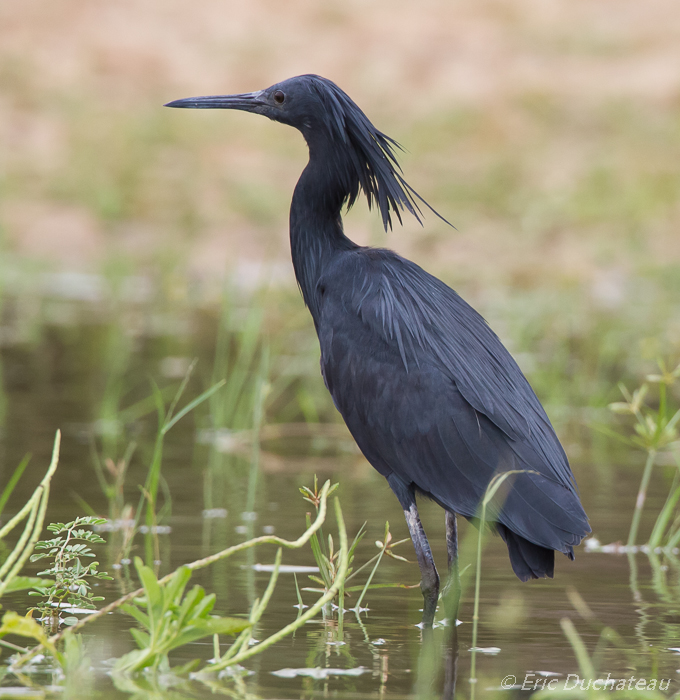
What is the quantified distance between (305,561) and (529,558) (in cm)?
105

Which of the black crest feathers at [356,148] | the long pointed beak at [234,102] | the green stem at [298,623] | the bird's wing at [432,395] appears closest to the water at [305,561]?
the green stem at [298,623]

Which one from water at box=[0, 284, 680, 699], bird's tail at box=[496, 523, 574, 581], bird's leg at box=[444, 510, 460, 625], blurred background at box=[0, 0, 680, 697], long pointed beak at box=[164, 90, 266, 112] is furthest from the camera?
blurred background at box=[0, 0, 680, 697]

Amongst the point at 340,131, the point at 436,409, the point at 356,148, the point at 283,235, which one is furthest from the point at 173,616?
the point at 283,235

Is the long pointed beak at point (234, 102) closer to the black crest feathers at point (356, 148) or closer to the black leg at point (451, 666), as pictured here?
the black crest feathers at point (356, 148)

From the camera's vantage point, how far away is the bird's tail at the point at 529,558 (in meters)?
3.88

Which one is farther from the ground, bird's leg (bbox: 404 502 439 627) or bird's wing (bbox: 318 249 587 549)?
bird's wing (bbox: 318 249 587 549)

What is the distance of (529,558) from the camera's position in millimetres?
3889

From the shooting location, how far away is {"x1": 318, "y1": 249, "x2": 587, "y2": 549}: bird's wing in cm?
402

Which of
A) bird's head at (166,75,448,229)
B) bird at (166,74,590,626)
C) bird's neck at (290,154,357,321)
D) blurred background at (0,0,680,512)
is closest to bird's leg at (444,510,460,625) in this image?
bird at (166,74,590,626)

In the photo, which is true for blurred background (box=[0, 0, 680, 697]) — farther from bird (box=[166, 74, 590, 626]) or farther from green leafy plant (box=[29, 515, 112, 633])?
bird (box=[166, 74, 590, 626])

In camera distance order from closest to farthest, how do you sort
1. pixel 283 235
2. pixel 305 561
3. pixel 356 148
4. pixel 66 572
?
pixel 66 572, pixel 305 561, pixel 356 148, pixel 283 235

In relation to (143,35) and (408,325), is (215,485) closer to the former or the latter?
(408,325)

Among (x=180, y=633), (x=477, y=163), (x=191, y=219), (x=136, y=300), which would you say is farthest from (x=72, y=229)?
(x=180, y=633)

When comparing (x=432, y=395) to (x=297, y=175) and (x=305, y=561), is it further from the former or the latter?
(x=297, y=175)
